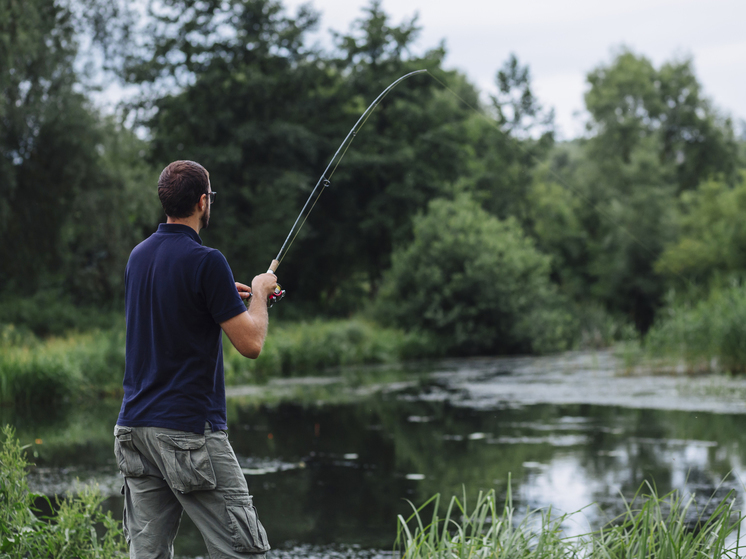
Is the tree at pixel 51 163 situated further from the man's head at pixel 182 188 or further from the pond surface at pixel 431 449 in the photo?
the man's head at pixel 182 188

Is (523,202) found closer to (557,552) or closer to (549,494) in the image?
(549,494)

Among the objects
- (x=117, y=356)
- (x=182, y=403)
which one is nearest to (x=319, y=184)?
(x=182, y=403)

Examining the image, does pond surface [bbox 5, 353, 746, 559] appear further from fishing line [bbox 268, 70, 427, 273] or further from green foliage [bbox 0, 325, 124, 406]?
fishing line [bbox 268, 70, 427, 273]

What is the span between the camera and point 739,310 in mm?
16516

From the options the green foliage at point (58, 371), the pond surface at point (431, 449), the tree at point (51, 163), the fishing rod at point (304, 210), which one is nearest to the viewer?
the fishing rod at point (304, 210)

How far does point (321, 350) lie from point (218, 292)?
828 inches

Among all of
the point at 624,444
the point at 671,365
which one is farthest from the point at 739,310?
the point at 624,444

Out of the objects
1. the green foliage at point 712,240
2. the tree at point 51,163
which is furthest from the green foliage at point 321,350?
the green foliage at point 712,240

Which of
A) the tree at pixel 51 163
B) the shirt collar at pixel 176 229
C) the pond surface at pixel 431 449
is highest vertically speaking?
the tree at pixel 51 163

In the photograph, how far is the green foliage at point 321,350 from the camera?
810 inches

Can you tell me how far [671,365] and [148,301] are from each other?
1788 cm

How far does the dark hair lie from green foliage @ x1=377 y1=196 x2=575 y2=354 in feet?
80.4

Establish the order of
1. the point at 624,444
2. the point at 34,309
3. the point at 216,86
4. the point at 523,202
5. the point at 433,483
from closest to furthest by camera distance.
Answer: the point at 433,483, the point at 624,444, the point at 34,309, the point at 216,86, the point at 523,202

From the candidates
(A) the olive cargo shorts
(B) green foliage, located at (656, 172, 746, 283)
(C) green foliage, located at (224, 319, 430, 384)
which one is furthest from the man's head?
→ (B) green foliage, located at (656, 172, 746, 283)
